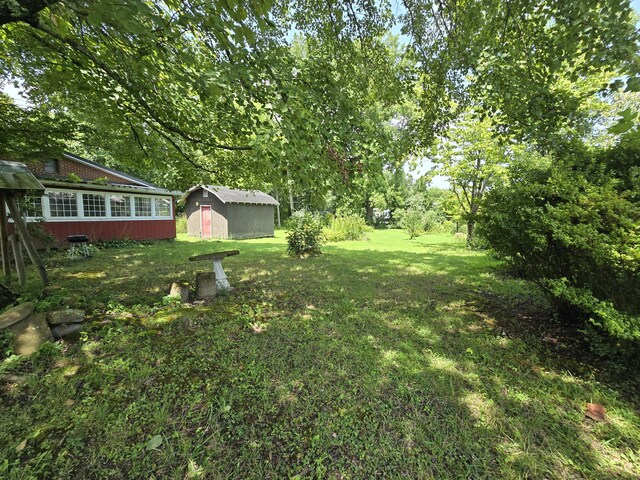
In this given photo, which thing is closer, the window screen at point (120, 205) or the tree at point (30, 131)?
the tree at point (30, 131)

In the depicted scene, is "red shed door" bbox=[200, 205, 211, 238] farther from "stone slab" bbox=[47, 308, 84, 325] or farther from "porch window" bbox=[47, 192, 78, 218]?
"stone slab" bbox=[47, 308, 84, 325]

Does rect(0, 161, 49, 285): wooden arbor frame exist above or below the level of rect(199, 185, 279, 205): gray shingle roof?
below

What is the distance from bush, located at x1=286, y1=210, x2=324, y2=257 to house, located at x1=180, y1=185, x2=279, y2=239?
6989 mm

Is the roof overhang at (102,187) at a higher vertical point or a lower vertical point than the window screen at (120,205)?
higher

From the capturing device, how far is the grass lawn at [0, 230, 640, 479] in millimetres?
1788

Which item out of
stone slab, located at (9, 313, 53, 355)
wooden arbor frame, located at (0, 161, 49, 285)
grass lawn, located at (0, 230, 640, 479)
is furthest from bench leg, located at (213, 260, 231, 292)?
wooden arbor frame, located at (0, 161, 49, 285)

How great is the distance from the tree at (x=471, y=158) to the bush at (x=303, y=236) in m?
5.54

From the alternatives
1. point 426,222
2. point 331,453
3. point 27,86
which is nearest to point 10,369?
point 331,453

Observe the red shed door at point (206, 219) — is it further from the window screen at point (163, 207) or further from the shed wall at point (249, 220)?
the window screen at point (163, 207)

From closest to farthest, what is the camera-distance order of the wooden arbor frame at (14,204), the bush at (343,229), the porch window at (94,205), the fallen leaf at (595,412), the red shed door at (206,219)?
the fallen leaf at (595,412) → the wooden arbor frame at (14,204) → the porch window at (94,205) → the bush at (343,229) → the red shed door at (206,219)

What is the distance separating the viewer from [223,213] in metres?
17.2

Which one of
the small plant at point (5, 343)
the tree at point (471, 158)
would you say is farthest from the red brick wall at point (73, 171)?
the tree at point (471, 158)

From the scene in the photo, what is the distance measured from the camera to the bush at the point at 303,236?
1036 cm

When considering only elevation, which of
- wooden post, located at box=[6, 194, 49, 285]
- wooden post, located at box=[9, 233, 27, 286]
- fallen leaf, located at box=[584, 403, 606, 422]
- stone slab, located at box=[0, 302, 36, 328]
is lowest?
fallen leaf, located at box=[584, 403, 606, 422]
